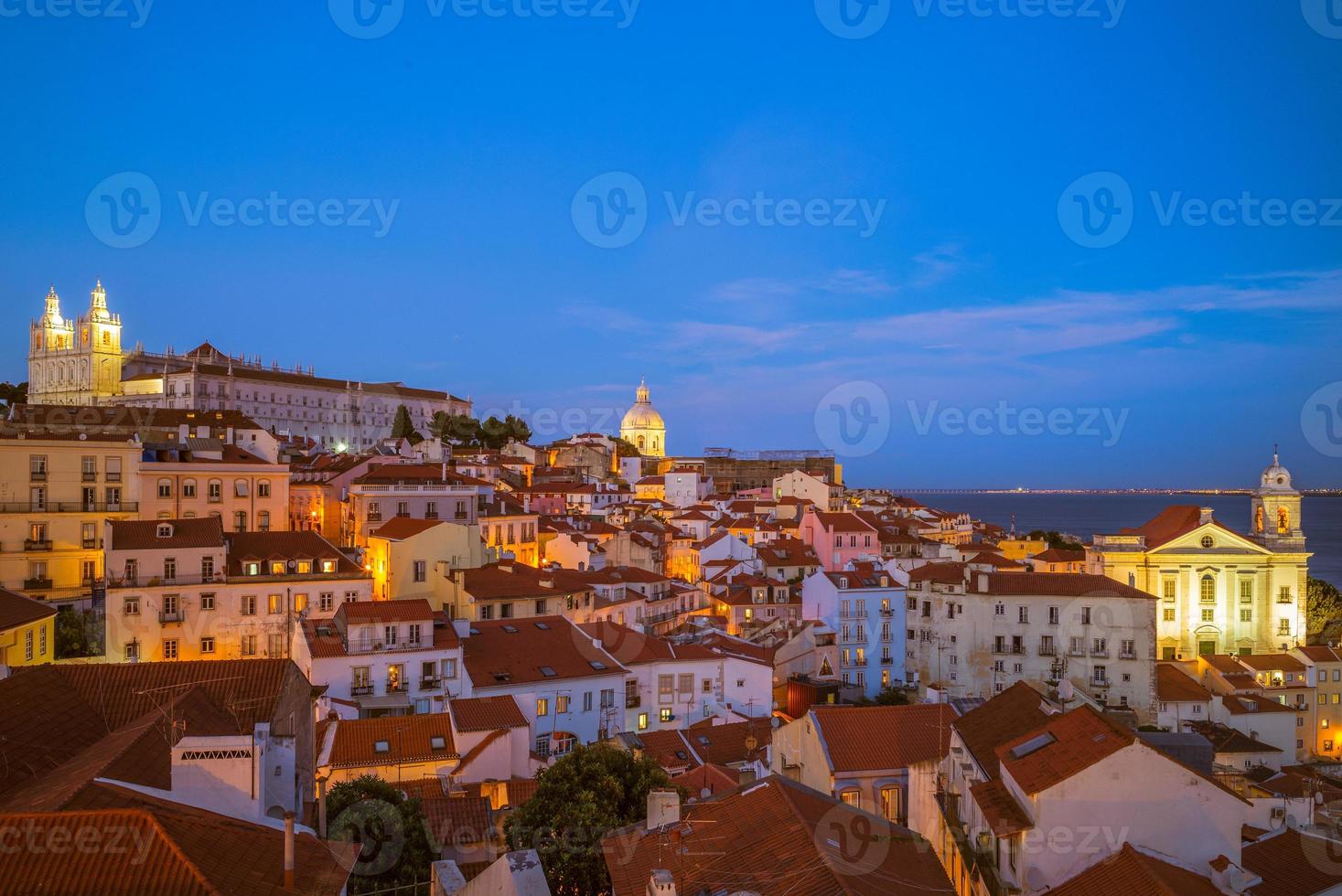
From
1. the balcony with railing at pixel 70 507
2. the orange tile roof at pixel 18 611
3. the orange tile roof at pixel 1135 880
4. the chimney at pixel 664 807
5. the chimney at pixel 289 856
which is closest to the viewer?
the chimney at pixel 289 856

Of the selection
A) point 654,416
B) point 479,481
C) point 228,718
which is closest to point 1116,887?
point 228,718

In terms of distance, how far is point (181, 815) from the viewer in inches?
347

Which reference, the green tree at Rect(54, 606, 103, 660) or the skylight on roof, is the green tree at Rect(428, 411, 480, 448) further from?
the skylight on roof

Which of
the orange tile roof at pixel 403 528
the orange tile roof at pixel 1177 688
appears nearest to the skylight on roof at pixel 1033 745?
the orange tile roof at pixel 403 528

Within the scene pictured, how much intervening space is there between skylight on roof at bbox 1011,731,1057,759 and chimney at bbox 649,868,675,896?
6389 mm

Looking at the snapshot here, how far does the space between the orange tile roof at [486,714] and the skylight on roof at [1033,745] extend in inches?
547

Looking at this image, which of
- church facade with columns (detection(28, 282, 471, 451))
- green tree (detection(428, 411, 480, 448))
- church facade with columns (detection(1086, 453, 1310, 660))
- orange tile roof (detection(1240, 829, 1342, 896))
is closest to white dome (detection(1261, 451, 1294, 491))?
church facade with columns (detection(1086, 453, 1310, 660))

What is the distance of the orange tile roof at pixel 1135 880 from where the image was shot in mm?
10773

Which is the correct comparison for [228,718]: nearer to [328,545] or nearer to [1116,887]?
[1116,887]

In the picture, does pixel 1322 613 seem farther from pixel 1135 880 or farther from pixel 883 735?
pixel 1135 880

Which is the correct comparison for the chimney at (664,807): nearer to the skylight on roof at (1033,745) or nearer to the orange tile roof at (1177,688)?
the skylight on roof at (1033,745)

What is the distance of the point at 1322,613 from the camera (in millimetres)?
57125

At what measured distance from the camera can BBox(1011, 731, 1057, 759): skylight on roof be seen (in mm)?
13859

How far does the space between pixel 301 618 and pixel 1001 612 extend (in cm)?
2845
